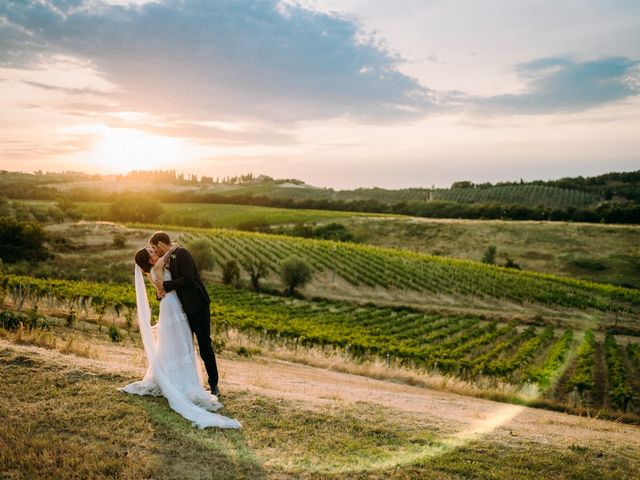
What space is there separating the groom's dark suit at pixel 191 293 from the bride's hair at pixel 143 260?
1.39 ft

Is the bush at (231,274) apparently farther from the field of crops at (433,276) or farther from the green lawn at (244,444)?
the green lawn at (244,444)

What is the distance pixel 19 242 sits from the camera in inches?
1886

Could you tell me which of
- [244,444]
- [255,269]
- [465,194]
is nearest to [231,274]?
[255,269]

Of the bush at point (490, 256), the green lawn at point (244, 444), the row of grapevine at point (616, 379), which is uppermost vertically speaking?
the green lawn at point (244, 444)

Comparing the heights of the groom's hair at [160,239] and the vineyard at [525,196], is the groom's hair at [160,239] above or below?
below

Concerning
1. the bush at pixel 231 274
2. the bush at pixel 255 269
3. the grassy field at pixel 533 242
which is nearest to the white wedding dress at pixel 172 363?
the bush at pixel 255 269

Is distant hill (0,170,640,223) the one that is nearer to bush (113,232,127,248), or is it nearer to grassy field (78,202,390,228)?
grassy field (78,202,390,228)

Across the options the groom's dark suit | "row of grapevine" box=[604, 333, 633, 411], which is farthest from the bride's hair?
"row of grapevine" box=[604, 333, 633, 411]

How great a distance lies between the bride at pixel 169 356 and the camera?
24.8 feet

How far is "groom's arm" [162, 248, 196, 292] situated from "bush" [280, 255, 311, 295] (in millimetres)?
39030

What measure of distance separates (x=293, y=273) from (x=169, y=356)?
39061 mm

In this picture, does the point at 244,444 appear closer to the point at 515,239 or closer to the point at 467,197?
the point at 515,239

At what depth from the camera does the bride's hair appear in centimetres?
777

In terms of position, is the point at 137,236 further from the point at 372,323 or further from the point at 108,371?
the point at 108,371
